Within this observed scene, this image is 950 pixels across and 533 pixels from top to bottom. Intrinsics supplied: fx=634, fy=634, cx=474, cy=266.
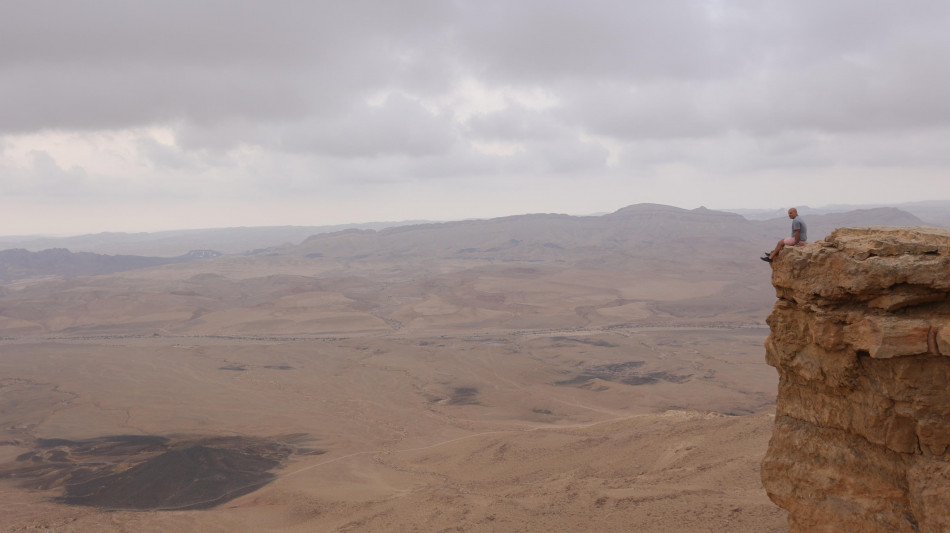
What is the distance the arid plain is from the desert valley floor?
13cm

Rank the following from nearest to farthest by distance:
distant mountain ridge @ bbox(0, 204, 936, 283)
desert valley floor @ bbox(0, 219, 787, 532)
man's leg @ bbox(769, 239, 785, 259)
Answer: man's leg @ bbox(769, 239, 785, 259) → desert valley floor @ bbox(0, 219, 787, 532) → distant mountain ridge @ bbox(0, 204, 936, 283)

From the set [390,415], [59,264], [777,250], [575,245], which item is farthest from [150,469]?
[59,264]

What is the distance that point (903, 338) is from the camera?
6.61 meters

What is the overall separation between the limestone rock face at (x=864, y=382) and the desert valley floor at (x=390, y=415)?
4262mm

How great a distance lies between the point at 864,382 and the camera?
23.9 feet

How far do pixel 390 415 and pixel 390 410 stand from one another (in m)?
1.13

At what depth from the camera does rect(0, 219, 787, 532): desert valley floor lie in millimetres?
16211

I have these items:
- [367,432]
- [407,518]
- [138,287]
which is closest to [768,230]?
[138,287]

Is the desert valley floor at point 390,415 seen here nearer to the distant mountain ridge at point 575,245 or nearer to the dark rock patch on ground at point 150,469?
the dark rock patch on ground at point 150,469

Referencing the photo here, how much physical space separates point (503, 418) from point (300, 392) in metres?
14.0

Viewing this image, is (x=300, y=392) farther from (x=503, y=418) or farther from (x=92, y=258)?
(x=92, y=258)

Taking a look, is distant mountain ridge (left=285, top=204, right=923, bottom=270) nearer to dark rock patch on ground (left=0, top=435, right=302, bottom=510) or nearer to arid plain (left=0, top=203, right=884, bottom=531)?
arid plain (left=0, top=203, right=884, bottom=531)

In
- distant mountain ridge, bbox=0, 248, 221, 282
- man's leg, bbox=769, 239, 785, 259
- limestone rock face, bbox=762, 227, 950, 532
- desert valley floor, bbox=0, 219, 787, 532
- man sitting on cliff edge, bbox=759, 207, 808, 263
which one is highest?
man sitting on cliff edge, bbox=759, 207, 808, 263

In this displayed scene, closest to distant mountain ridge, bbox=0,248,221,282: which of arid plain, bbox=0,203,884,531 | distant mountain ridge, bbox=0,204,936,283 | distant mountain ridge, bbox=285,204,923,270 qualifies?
distant mountain ridge, bbox=0,204,936,283
